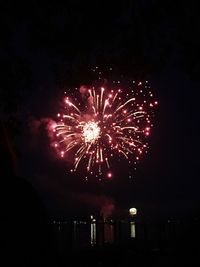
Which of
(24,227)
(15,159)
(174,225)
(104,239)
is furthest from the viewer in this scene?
(174,225)

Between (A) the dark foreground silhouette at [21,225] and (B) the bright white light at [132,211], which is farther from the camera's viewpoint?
(B) the bright white light at [132,211]

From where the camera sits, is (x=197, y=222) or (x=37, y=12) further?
(x=37, y=12)

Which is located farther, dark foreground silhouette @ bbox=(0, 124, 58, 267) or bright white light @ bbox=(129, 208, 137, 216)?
bright white light @ bbox=(129, 208, 137, 216)

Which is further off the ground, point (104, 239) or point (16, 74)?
point (16, 74)

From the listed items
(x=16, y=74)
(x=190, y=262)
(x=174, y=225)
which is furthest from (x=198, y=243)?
(x=174, y=225)

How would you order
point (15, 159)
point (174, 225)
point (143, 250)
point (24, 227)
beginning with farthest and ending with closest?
point (174, 225) → point (143, 250) → point (15, 159) → point (24, 227)

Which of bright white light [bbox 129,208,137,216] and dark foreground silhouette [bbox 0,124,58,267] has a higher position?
bright white light [bbox 129,208,137,216]

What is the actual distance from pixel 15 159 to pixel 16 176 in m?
0.17

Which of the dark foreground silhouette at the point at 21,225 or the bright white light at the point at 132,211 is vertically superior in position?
the bright white light at the point at 132,211

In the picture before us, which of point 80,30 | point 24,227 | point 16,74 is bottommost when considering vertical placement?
point 24,227

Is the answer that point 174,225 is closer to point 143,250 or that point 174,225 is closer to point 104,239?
point 104,239

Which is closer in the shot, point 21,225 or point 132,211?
point 21,225

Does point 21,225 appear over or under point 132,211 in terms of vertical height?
under

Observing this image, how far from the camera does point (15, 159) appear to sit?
2.83 m
